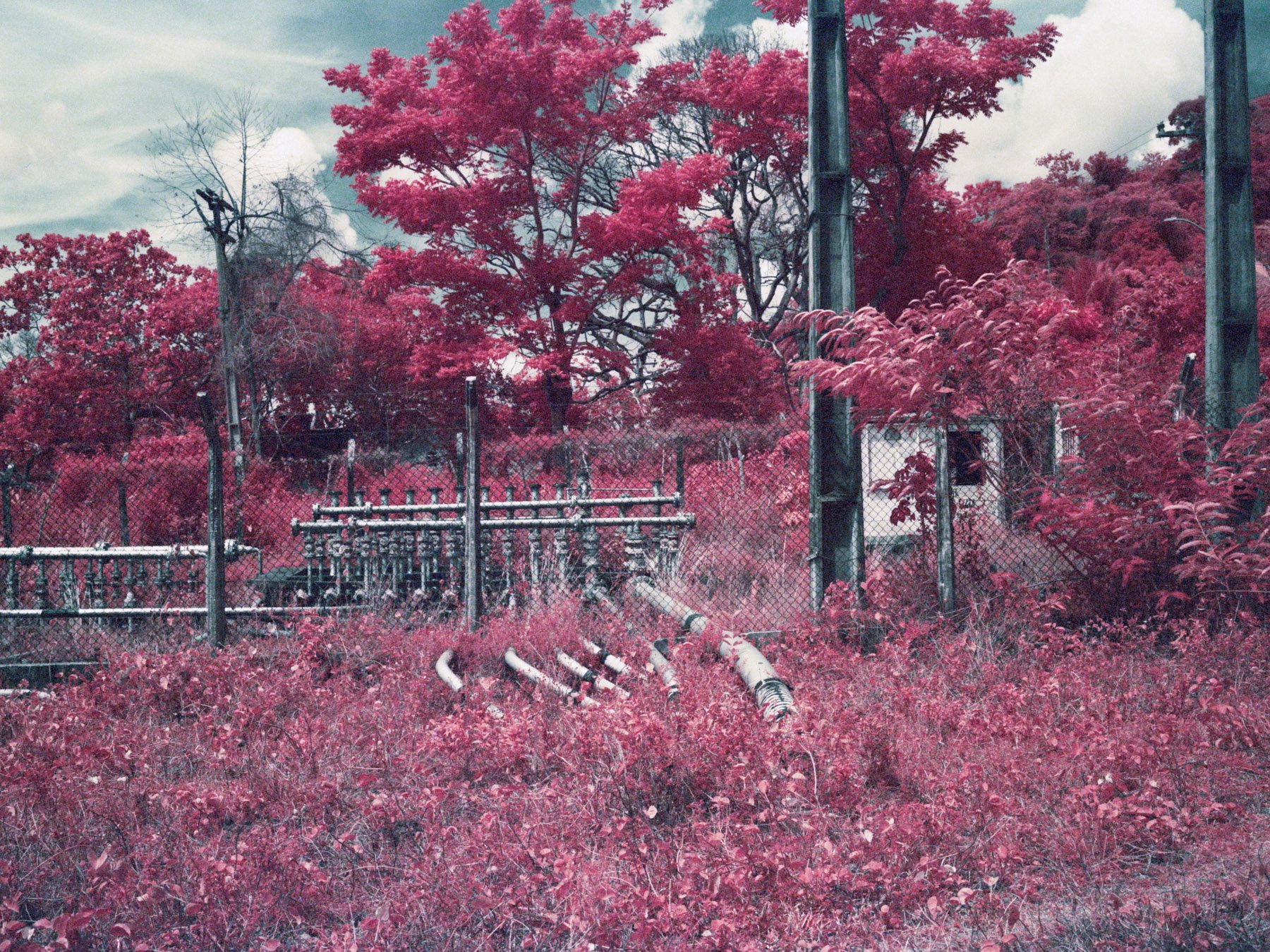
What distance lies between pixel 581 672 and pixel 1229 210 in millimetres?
6355

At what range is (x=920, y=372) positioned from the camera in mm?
Result: 6453

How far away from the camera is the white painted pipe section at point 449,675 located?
5.55 metres

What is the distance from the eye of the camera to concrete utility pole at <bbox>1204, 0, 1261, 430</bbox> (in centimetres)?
731

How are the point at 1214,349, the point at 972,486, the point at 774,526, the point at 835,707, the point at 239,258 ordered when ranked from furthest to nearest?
1. the point at 239,258
2. the point at 774,526
3. the point at 972,486
4. the point at 1214,349
5. the point at 835,707

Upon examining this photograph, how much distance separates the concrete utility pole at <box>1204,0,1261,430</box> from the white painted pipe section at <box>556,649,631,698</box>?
5399mm

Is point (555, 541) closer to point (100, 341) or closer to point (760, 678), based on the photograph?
point (760, 678)

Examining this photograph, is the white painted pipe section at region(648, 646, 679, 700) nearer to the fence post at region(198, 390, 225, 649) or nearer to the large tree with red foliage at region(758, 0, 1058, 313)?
the fence post at region(198, 390, 225, 649)

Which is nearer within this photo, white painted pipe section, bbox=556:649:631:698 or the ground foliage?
the ground foliage

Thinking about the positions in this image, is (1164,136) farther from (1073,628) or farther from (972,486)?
(1073,628)

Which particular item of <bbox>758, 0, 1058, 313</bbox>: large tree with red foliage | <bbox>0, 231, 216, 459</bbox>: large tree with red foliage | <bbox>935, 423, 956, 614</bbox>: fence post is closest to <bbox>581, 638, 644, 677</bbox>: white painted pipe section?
<bbox>935, 423, 956, 614</bbox>: fence post

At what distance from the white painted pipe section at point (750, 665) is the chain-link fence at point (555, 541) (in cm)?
36

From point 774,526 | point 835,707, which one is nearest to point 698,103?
point 774,526

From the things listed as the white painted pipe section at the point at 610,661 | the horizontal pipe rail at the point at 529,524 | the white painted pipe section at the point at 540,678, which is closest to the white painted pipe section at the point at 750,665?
the white painted pipe section at the point at 610,661

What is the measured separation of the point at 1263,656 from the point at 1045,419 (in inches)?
84.5
